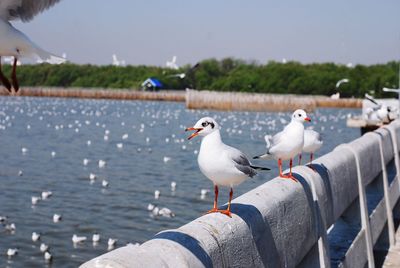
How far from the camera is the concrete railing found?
2.67 metres

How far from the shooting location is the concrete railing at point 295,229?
2.67 m

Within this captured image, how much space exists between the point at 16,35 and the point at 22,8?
1.61 feet

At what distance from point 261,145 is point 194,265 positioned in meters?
32.4

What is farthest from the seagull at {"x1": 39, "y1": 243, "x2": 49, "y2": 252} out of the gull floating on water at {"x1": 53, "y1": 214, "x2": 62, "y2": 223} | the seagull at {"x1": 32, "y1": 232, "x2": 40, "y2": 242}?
the gull floating on water at {"x1": 53, "y1": 214, "x2": 62, "y2": 223}

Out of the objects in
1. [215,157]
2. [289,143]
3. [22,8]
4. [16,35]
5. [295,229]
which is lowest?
[295,229]

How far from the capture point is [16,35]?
271 centimetres

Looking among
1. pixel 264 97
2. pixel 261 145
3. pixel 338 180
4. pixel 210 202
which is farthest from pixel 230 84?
pixel 338 180

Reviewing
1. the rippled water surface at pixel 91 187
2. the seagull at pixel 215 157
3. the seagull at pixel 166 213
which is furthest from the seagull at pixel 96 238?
the seagull at pixel 215 157

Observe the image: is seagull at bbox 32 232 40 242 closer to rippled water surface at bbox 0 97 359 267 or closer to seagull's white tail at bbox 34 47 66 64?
rippled water surface at bbox 0 97 359 267

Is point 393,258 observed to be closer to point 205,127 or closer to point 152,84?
point 205,127

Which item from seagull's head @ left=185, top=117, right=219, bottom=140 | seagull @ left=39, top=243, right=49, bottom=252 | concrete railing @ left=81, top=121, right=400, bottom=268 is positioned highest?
seagull's head @ left=185, top=117, right=219, bottom=140

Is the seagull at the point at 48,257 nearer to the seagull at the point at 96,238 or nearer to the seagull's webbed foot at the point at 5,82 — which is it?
the seagull at the point at 96,238

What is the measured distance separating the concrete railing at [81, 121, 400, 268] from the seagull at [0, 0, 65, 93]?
0.79m

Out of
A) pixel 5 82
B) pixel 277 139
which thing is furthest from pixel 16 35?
pixel 277 139
